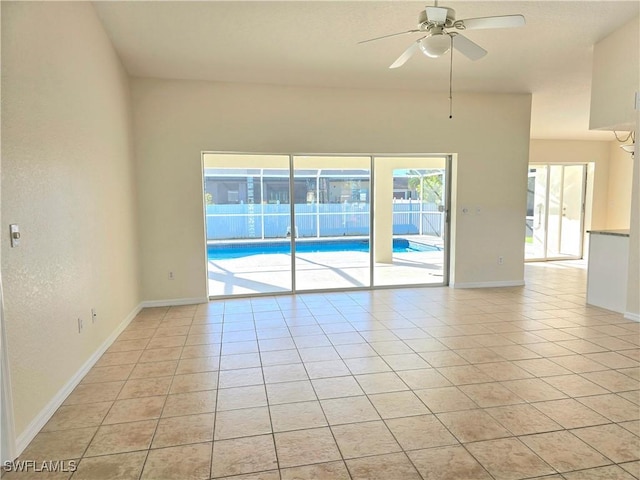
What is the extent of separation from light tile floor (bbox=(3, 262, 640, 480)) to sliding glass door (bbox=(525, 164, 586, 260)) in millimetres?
4785

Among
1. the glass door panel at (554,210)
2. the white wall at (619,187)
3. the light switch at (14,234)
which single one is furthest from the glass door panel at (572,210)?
the light switch at (14,234)

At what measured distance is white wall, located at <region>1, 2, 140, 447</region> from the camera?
209 centimetres

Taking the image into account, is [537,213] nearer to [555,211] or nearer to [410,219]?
[555,211]

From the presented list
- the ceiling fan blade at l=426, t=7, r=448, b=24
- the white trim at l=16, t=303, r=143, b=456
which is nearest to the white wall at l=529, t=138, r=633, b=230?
the ceiling fan blade at l=426, t=7, r=448, b=24

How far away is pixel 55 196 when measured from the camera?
258 centimetres

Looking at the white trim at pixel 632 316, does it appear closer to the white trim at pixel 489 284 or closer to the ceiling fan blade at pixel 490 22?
the white trim at pixel 489 284

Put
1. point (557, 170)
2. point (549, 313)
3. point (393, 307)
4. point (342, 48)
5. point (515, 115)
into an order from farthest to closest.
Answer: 1. point (557, 170)
2. point (515, 115)
3. point (393, 307)
4. point (549, 313)
5. point (342, 48)

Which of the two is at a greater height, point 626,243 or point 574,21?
point 574,21

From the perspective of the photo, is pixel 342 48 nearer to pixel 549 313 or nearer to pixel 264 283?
pixel 264 283

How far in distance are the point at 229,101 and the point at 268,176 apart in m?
1.06

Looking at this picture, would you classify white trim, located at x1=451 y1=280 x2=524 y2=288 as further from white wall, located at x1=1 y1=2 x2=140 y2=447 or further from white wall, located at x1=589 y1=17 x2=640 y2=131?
white wall, located at x1=1 y1=2 x2=140 y2=447

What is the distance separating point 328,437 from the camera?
84.3 inches

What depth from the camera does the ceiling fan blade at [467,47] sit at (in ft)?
9.43

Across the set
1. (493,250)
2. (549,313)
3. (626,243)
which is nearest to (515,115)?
(493,250)
